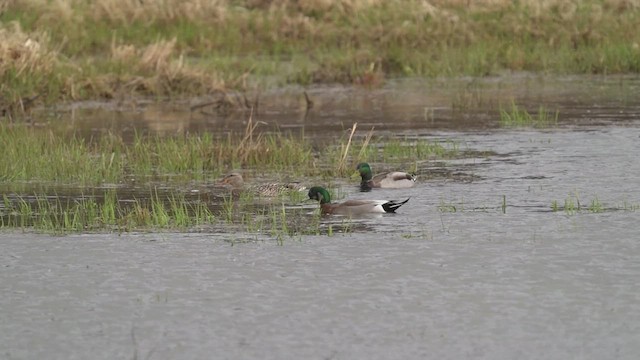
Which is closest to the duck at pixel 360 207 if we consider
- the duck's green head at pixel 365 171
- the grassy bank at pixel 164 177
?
the grassy bank at pixel 164 177

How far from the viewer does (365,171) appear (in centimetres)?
1465

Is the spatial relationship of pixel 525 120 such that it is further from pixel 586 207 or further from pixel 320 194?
pixel 320 194

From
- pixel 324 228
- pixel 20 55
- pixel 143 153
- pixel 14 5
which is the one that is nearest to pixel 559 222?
pixel 324 228

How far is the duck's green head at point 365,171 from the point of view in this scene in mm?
14609

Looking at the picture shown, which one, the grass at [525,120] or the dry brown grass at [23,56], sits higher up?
the dry brown grass at [23,56]

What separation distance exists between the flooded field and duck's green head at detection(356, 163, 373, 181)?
0.26m

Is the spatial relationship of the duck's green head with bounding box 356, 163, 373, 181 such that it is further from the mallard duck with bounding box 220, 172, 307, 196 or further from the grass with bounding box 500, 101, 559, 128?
the grass with bounding box 500, 101, 559, 128

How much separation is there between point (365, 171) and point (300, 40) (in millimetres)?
14773

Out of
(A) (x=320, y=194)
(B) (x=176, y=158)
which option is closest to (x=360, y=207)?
(A) (x=320, y=194)

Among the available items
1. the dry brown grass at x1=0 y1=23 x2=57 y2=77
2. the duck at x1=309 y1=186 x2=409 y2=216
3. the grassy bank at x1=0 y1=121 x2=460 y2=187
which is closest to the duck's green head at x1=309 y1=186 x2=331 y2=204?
the duck at x1=309 y1=186 x2=409 y2=216

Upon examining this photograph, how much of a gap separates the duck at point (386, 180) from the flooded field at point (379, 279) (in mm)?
110

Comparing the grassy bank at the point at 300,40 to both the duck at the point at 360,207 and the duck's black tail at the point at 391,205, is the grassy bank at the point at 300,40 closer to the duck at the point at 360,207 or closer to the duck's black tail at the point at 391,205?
the duck at the point at 360,207

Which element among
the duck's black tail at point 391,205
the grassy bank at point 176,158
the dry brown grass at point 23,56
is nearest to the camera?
the duck's black tail at point 391,205

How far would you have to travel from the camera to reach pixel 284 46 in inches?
1138
